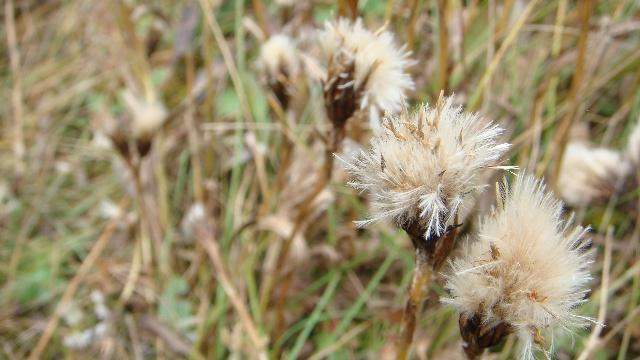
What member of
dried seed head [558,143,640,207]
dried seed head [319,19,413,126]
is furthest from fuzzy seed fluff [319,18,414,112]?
dried seed head [558,143,640,207]

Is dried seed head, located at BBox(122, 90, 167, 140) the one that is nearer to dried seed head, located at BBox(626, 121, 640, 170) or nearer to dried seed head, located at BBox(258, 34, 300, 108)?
dried seed head, located at BBox(258, 34, 300, 108)

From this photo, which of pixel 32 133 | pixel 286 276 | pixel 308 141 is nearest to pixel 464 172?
pixel 286 276

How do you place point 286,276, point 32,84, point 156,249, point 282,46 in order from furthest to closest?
1. point 32,84
2. point 156,249
3. point 286,276
4. point 282,46

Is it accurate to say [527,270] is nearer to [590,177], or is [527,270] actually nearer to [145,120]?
[590,177]

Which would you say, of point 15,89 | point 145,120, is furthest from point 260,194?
point 15,89

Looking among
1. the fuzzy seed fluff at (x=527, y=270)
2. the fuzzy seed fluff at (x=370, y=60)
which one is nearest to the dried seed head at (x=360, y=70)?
the fuzzy seed fluff at (x=370, y=60)

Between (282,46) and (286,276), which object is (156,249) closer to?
(286,276)
